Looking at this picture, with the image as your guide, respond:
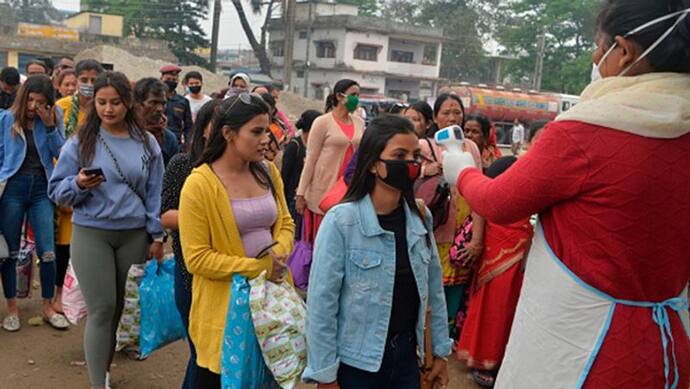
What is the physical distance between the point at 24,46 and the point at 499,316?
3810 cm

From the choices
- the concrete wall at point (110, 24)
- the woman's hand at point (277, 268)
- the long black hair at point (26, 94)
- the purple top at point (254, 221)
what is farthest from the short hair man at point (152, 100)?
the concrete wall at point (110, 24)

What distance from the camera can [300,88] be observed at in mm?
46594

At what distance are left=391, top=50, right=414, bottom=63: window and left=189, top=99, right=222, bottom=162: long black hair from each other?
4306cm

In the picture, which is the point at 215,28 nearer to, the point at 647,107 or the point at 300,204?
the point at 300,204

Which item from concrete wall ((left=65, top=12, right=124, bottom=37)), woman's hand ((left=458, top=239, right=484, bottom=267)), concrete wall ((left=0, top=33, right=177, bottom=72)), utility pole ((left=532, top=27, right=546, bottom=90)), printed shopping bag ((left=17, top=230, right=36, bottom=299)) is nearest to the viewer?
woman's hand ((left=458, top=239, right=484, bottom=267))

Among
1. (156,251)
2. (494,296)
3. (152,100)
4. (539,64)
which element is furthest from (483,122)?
(539,64)

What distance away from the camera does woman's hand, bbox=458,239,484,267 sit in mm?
4664

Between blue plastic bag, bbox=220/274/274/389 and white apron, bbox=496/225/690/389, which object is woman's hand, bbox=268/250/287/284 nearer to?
blue plastic bag, bbox=220/274/274/389

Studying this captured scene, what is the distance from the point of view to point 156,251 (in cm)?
396

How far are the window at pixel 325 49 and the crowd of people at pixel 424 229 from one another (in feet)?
→ 132

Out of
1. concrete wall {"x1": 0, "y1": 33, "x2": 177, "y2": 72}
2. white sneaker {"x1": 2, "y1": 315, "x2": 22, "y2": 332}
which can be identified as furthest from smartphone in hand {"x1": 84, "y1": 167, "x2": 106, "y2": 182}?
concrete wall {"x1": 0, "y1": 33, "x2": 177, "y2": 72}

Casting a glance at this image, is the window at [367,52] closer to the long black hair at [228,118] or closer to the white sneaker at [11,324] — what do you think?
the white sneaker at [11,324]

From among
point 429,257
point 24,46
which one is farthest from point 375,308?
point 24,46

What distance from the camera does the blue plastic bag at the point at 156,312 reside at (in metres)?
3.87
